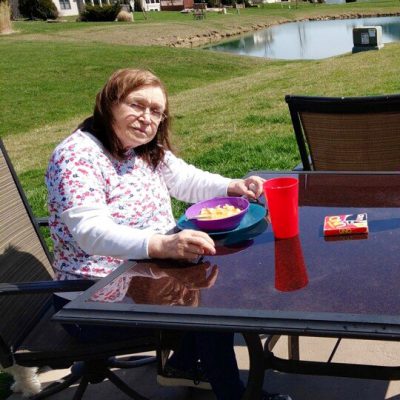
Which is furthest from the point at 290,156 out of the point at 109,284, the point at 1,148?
the point at 109,284

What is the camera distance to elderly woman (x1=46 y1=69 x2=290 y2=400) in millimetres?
1942

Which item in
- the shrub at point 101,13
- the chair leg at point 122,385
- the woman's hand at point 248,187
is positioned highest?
the woman's hand at point 248,187

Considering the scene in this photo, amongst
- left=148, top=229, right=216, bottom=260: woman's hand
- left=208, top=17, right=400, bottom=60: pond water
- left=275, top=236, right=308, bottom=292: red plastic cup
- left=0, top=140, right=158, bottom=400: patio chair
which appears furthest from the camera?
left=208, top=17, right=400, bottom=60: pond water

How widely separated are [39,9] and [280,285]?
52.9 m

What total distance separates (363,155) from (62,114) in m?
12.3

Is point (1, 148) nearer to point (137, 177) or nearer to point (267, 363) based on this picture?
point (137, 177)

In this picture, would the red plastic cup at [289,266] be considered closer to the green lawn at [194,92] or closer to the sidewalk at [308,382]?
the sidewalk at [308,382]

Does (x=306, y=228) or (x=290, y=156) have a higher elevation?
(x=306, y=228)

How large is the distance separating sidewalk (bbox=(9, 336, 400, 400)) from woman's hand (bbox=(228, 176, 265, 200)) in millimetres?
745

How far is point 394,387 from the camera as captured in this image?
7.82 ft

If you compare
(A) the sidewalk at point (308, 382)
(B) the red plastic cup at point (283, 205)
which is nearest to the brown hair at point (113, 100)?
(B) the red plastic cup at point (283, 205)

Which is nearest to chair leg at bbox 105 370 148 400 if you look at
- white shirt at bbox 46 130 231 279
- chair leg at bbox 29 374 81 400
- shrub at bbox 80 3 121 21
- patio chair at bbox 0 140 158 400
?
patio chair at bbox 0 140 158 400

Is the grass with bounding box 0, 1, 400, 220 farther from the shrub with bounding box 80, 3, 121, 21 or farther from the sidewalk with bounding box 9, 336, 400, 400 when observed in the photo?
the shrub with bounding box 80, 3, 121, 21

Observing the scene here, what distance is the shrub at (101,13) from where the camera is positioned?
4834 cm
